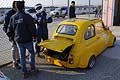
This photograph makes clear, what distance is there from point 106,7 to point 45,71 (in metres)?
10.8

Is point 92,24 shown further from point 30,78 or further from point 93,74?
point 30,78

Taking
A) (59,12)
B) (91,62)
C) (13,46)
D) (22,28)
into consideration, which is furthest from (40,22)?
(59,12)

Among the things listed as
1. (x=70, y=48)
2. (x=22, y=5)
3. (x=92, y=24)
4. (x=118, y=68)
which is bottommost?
(x=118, y=68)

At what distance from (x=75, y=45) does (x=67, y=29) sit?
2.95ft

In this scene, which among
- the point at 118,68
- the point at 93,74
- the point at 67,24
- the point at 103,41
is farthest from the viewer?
the point at 103,41

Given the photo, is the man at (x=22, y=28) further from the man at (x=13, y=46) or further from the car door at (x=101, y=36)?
the car door at (x=101, y=36)

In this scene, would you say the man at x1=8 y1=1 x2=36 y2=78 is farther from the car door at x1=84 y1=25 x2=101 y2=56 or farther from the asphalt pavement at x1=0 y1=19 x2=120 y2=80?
the car door at x1=84 y1=25 x2=101 y2=56

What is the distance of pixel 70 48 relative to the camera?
7699mm

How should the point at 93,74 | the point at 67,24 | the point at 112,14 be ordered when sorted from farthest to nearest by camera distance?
the point at 112,14 → the point at 67,24 → the point at 93,74

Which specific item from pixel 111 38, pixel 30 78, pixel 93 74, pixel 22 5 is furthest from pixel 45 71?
pixel 111 38

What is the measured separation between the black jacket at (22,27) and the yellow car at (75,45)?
3.09ft

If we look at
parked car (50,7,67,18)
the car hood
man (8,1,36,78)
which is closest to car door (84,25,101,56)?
the car hood

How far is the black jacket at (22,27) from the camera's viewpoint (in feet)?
22.2

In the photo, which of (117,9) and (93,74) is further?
(117,9)
